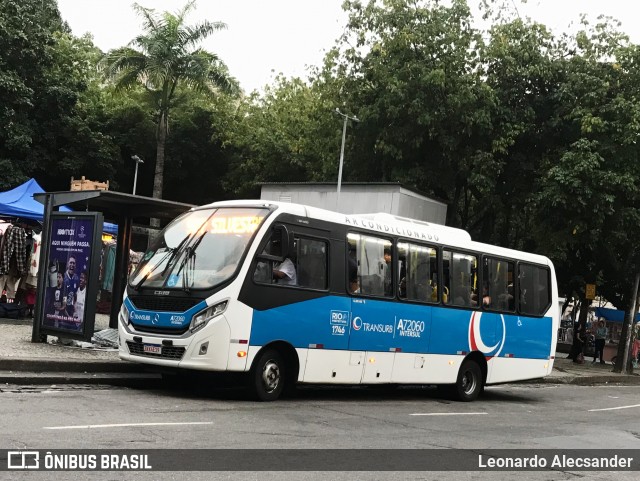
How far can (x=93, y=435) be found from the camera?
26.4 ft

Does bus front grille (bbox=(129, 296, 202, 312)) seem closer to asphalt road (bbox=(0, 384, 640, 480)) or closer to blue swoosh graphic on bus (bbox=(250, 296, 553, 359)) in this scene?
blue swoosh graphic on bus (bbox=(250, 296, 553, 359))

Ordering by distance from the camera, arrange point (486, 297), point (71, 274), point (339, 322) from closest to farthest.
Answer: point (339, 322) < point (71, 274) < point (486, 297)

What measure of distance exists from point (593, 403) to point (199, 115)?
126 ft

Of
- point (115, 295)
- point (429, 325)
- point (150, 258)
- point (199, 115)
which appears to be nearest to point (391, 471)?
point (150, 258)

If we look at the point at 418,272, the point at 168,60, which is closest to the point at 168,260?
the point at 418,272

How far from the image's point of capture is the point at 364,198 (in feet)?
80.9

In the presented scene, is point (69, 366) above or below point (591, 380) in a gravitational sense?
above

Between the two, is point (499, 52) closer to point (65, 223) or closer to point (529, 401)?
point (529, 401)

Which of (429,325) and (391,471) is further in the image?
(429,325)

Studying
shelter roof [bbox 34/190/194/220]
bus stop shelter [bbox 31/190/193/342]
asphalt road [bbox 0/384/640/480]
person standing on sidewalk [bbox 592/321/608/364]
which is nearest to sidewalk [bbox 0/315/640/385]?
asphalt road [bbox 0/384/640/480]

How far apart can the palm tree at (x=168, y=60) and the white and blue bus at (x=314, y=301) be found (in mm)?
26224

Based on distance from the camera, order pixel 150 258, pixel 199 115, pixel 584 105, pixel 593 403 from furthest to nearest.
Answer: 1. pixel 199 115
2. pixel 584 105
3. pixel 593 403
4. pixel 150 258

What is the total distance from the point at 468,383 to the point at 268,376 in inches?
219

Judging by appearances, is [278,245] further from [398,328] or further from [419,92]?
[419,92]
